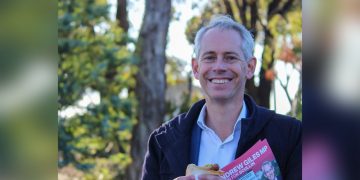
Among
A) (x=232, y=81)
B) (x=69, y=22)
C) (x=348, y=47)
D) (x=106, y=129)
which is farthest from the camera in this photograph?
(x=106, y=129)

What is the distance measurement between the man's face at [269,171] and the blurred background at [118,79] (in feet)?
18.8

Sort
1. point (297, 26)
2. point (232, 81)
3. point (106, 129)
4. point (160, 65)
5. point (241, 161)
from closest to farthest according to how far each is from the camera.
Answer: point (241, 161)
point (232, 81)
point (106, 129)
point (160, 65)
point (297, 26)

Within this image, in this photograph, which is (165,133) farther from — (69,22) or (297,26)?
(297,26)

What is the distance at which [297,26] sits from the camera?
1533 cm

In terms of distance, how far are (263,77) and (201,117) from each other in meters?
13.2

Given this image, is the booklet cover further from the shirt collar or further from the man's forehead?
the man's forehead

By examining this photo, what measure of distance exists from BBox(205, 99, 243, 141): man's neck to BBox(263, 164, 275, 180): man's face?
0.28 metres

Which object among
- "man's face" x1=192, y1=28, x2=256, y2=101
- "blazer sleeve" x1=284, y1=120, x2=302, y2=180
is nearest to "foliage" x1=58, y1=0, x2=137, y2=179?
"man's face" x1=192, y1=28, x2=256, y2=101

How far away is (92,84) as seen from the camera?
9.88m

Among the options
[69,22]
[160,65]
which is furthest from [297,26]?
[69,22]

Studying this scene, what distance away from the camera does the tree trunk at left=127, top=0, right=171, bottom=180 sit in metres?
11.3

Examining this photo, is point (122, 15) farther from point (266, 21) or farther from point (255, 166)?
point (255, 166)

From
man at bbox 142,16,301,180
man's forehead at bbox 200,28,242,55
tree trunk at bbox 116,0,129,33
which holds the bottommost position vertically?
man at bbox 142,16,301,180

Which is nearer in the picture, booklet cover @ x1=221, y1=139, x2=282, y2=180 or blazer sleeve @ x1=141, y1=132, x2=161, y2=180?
booklet cover @ x1=221, y1=139, x2=282, y2=180
